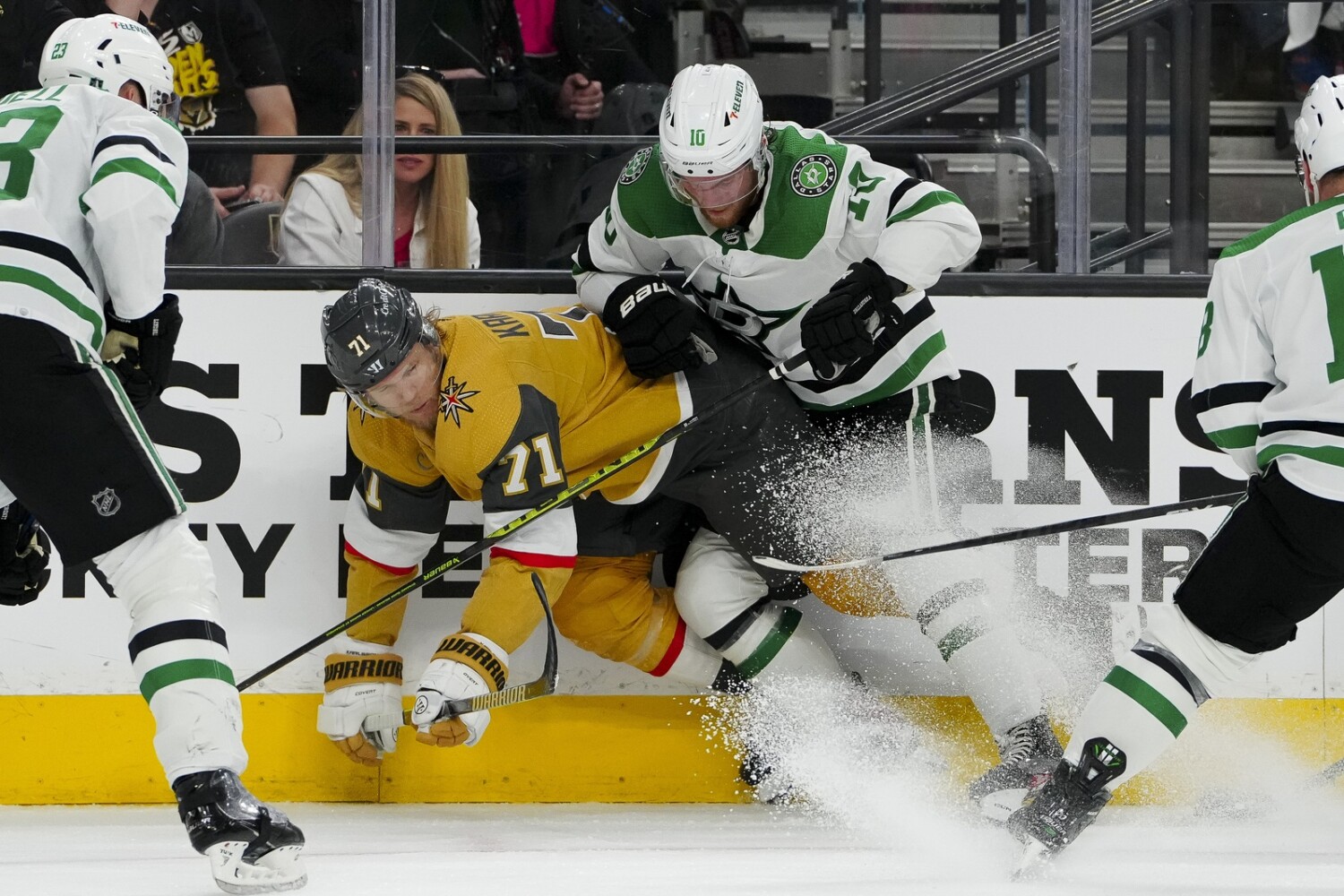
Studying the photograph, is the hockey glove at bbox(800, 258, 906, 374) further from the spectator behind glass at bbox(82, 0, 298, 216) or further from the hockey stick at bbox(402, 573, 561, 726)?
the spectator behind glass at bbox(82, 0, 298, 216)

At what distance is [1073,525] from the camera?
2621 millimetres

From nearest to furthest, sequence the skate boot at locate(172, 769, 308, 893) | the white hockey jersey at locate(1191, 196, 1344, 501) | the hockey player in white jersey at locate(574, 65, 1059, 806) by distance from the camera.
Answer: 1. the skate boot at locate(172, 769, 308, 893)
2. the white hockey jersey at locate(1191, 196, 1344, 501)
3. the hockey player in white jersey at locate(574, 65, 1059, 806)

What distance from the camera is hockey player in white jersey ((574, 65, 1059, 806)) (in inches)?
104

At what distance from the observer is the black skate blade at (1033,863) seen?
2.25m

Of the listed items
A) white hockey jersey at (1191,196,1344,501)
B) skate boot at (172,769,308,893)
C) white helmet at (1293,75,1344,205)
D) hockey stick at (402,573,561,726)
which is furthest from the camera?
hockey stick at (402,573,561,726)

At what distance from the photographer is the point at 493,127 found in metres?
3.13

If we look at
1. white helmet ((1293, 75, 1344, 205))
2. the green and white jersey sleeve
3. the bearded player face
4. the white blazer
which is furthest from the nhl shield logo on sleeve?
white helmet ((1293, 75, 1344, 205))

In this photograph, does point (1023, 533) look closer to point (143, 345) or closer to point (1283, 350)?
point (1283, 350)

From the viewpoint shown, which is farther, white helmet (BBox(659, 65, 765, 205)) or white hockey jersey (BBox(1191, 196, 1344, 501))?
white helmet (BBox(659, 65, 765, 205))

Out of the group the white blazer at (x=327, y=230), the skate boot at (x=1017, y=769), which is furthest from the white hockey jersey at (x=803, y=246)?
the skate boot at (x=1017, y=769)

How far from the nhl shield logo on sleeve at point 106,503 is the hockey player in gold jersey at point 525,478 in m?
0.47

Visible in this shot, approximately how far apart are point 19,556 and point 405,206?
40.6 inches

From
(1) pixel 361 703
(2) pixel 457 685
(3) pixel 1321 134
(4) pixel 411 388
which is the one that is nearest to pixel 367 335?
(4) pixel 411 388

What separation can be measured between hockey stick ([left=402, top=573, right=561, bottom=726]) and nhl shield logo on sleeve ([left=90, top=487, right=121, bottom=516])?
62 centimetres
